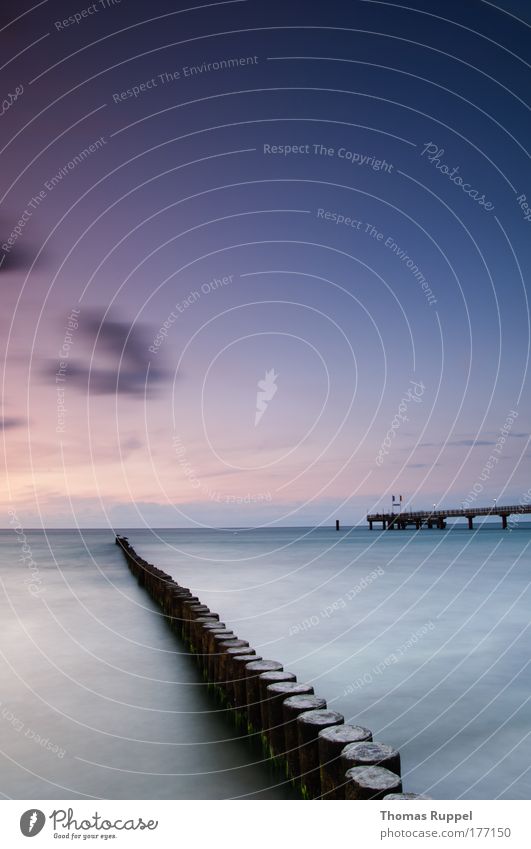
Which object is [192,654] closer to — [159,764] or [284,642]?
[284,642]

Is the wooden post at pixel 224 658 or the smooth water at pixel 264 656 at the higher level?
the wooden post at pixel 224 658

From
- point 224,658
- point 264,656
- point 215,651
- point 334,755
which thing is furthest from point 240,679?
point 264,656

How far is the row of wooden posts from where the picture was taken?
418 cm

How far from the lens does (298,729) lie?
16.7 feet

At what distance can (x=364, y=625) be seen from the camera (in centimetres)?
1441

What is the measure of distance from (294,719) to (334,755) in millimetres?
805

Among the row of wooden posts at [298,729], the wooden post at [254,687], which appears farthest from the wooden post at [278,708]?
the wooden post at [254,687]

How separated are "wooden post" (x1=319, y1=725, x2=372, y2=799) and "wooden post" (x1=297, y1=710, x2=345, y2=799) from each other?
171 millimetres

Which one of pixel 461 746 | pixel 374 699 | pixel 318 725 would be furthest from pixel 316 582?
pixel 318 725

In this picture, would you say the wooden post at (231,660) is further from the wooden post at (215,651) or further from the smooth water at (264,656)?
the wooden post at (215,651)

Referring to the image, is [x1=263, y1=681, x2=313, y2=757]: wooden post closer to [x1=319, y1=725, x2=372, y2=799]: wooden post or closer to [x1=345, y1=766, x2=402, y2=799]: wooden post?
[x1=319, y1=725, x2=372, y2=799]: wooden post

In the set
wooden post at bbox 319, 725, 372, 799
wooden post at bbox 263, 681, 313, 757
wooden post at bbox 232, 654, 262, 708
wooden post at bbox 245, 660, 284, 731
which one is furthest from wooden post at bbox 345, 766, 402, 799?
wooden post at bbox 232, 654, 262, 708

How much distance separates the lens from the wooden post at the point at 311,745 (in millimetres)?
4918

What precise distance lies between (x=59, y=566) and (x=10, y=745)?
30533 mm
